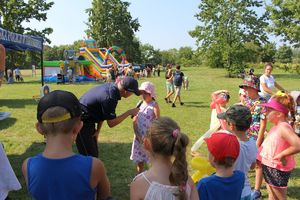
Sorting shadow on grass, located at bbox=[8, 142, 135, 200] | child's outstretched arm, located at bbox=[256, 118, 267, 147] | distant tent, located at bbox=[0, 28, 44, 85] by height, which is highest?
distant tent, located at bbox=[0, 28, 44, 85]

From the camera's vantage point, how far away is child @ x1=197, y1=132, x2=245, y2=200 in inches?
94.0

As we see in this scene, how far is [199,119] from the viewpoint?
10.8 metres

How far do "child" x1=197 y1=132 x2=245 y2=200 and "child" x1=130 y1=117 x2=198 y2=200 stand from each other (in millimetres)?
303

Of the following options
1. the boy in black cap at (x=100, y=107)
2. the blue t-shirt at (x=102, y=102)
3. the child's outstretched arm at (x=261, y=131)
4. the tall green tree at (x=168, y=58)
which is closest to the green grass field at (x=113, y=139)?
the child's outstretched arm at (x=261, y=131)

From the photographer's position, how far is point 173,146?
2.08 metres

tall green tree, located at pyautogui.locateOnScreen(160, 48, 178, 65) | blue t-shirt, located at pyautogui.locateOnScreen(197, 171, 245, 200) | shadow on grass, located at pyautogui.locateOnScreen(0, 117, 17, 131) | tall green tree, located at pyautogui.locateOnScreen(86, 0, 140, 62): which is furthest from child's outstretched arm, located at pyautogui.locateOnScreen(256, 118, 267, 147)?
tall green tree, located at pyautogui.locateOnScreen(160, 48, 178, 65)

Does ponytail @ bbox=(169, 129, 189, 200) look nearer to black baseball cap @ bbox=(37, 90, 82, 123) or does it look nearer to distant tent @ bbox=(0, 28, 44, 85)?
black baseball cap @ bbox=(37, 90, 82, 123)

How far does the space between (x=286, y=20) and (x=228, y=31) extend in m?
6.63

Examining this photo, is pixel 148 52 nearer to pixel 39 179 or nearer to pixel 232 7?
pixel 232 7

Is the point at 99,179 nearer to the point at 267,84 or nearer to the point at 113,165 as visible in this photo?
the point at 113,165

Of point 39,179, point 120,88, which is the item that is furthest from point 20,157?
point 39,179

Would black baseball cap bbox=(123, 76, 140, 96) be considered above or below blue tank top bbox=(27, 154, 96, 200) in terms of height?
above

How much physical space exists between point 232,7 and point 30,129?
32.9 meters

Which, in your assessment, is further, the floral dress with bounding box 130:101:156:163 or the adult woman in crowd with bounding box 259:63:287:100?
the adult woman in crowd with bounding box 259:63:287:100
